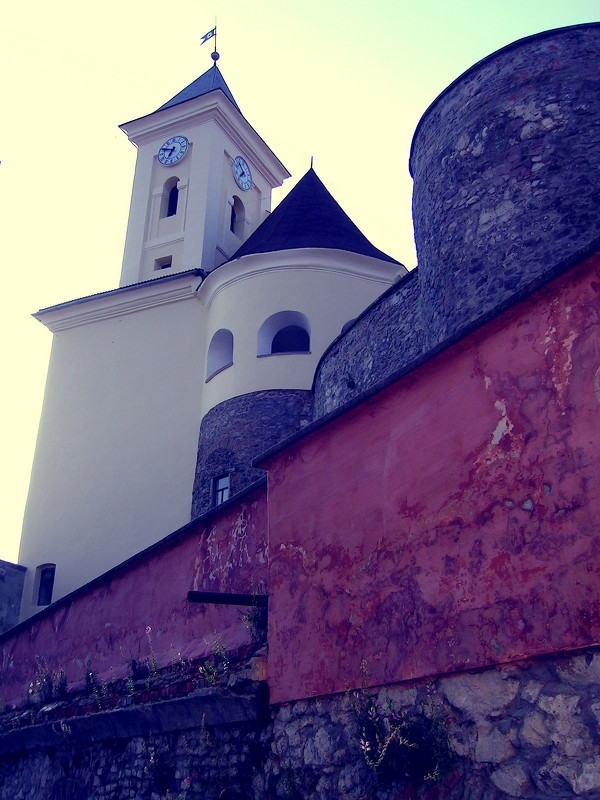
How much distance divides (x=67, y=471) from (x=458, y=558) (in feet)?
48.5

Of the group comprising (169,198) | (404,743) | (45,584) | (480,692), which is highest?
(169,198)

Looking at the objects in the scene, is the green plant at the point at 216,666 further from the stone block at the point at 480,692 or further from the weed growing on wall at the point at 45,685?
the weed growing on wall at the point at 45,685

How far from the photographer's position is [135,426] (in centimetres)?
1777

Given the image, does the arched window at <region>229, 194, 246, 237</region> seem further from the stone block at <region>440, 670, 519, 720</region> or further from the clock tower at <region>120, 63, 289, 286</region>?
the stone block at <region>440, 670, 519, 720</region>

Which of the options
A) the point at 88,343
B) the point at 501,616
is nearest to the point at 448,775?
the point at 501,616

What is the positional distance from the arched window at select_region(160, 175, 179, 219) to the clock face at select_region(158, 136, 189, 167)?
0.50 meters

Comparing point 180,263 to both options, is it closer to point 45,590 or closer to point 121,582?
point 45,590

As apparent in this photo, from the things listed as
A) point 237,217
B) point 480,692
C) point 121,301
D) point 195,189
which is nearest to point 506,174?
point 480,692

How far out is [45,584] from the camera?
56.5 feet

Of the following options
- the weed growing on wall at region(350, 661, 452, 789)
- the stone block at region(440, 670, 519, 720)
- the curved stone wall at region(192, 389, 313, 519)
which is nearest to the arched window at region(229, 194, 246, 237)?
the curved stone wall at region(192, 389, 313, 519)

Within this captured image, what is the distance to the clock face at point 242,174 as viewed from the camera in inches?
900

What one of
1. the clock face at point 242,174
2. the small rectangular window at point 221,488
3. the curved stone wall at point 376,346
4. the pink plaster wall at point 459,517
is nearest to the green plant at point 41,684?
the pink plaster wall at point 459,517

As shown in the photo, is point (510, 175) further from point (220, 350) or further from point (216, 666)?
point (220, 350)

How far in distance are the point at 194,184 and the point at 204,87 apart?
4.90 m
